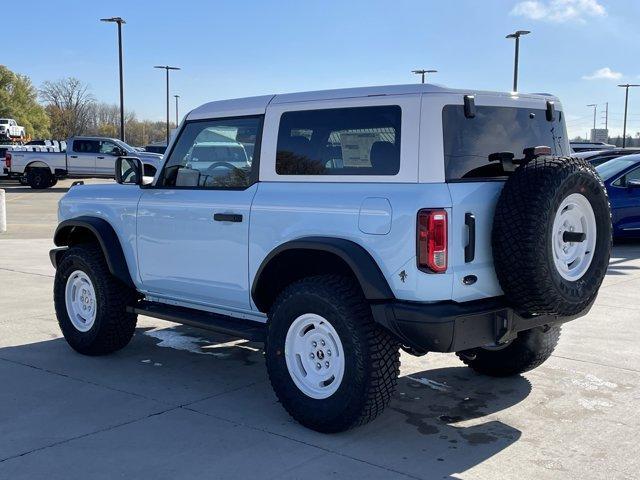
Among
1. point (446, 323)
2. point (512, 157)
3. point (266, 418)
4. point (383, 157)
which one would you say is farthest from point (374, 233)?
point (266, 418)

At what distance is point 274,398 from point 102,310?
1694mm

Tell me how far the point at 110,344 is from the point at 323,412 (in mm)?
2376

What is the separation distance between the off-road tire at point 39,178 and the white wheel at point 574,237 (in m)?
27.3

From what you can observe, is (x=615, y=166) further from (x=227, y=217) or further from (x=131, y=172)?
(x=227, y=217)

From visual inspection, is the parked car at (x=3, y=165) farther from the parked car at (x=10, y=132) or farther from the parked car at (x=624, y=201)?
the parked car at (x=10, y=132)

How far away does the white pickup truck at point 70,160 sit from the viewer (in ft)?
91.8

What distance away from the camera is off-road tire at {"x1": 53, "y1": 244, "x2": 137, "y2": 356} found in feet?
18.8

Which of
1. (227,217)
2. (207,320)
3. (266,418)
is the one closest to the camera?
(266,418)

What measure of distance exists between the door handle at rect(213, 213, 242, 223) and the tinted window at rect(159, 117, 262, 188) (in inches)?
8.7

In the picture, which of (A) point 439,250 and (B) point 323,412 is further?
(B) point 323,412

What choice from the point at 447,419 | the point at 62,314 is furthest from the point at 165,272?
the point at 447,419

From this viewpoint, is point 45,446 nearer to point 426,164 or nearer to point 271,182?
point 271,182

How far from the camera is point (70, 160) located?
2827 cm

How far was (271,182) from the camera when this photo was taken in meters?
4.68
